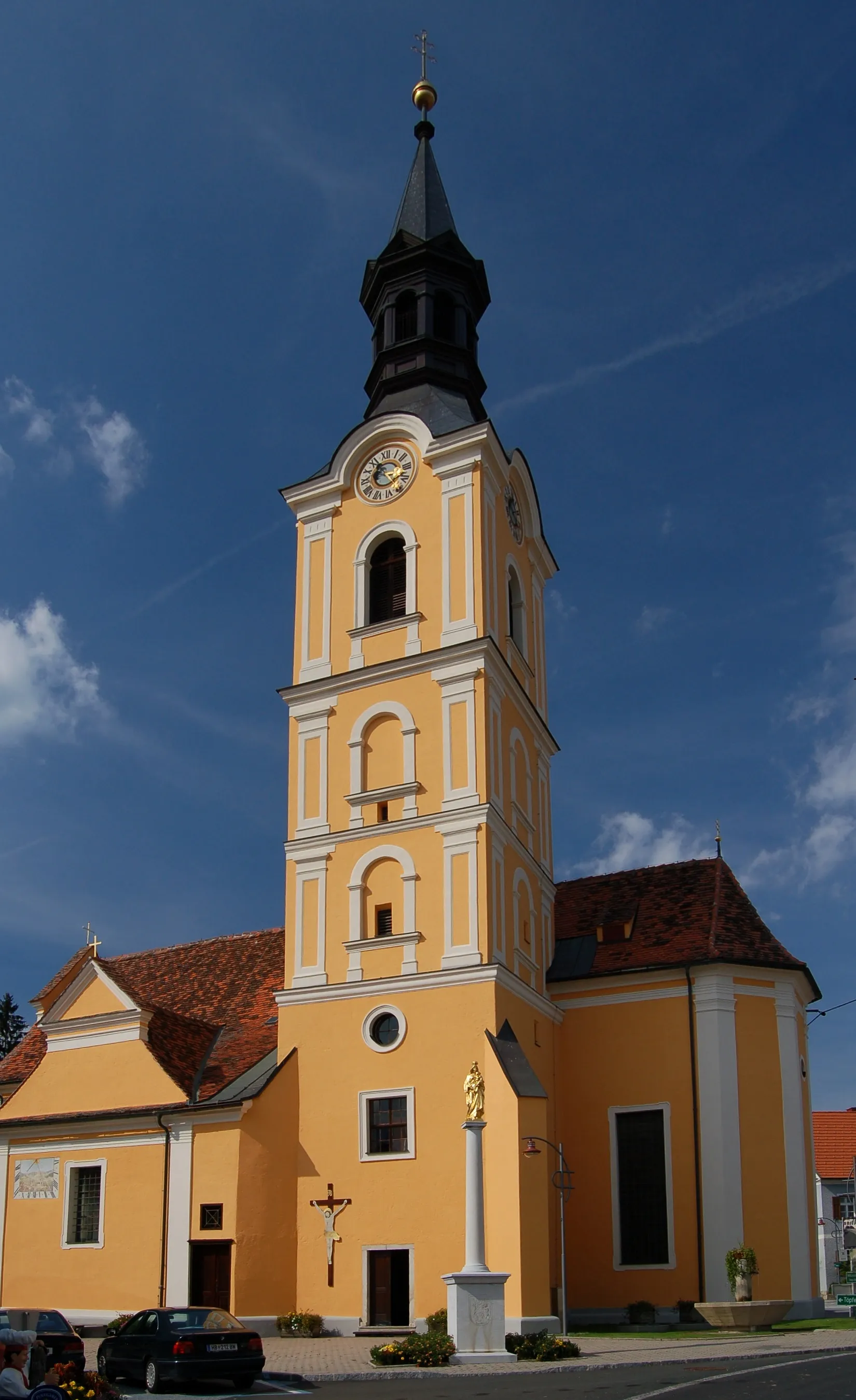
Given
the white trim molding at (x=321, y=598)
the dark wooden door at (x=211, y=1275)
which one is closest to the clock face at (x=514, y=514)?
the white trim molding at (x=321, y=598)

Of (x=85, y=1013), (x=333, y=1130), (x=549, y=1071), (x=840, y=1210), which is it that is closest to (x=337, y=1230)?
(x=333, y=1130)

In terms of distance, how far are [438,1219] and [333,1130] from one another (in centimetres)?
310

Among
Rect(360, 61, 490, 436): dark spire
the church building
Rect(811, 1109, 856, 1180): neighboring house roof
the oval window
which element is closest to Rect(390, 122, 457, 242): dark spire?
Rect(360, 61, 490, 436): dark spire

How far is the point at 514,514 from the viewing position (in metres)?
34.9

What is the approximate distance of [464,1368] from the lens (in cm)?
1977

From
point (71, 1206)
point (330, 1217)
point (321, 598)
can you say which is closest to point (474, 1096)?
point (330, 1217)

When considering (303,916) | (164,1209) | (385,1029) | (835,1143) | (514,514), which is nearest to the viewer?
(164,1209)

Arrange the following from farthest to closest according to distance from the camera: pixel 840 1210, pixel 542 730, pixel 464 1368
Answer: pixel 840 1210 → pixel 542 730 → pixel 464 1368

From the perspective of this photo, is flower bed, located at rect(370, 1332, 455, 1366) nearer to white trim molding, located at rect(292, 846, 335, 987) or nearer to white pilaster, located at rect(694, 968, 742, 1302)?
white pilaster, located at rect(694, 968, 742, 1302)

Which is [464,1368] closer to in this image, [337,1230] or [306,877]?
[337,1230]

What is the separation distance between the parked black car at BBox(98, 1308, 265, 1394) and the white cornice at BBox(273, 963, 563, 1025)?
30.7ft

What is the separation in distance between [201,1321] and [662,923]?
16.6 m

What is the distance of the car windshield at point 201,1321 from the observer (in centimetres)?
1841

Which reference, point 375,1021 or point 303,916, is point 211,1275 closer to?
point 375,1021
